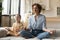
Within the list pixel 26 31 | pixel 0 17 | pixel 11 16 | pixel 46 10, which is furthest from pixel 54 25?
pixel 26 31

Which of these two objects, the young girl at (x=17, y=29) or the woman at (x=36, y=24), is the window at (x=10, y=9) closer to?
the young girl at (x=17, y=29)

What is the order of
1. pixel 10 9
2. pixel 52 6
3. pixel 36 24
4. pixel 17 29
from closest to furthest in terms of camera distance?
pixel 36 24, pixel 17 29, pixel 52 6, pixel 10 9

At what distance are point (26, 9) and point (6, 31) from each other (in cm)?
191

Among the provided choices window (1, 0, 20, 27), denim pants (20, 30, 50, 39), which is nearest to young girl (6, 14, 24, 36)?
denim pants (20, 30, 50, 39)

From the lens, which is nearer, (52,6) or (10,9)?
(52,6)

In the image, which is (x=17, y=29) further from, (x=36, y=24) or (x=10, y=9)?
(x=10, y=9)

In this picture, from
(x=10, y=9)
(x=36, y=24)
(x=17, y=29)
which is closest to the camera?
(x=36, y=24)

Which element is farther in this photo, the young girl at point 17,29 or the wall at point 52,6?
the wall at point 52,6

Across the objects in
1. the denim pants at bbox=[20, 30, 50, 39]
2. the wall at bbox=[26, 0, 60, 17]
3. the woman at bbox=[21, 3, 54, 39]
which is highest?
the wall at bbox=[26, 0, 60, 17]

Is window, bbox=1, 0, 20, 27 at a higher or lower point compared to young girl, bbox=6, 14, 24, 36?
higher

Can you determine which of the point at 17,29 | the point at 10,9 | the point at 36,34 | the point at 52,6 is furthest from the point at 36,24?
the point at 10,9

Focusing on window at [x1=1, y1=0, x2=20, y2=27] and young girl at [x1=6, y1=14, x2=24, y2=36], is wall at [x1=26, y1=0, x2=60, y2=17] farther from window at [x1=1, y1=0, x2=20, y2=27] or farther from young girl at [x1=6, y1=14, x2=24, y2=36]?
young girl at [x1=6, y1=14, x2=24, y2=36]

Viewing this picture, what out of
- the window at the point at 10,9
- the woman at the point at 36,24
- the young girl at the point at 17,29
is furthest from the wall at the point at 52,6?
the woman at the point at 36,24

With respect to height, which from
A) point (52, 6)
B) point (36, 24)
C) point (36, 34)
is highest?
point (52, 6)
